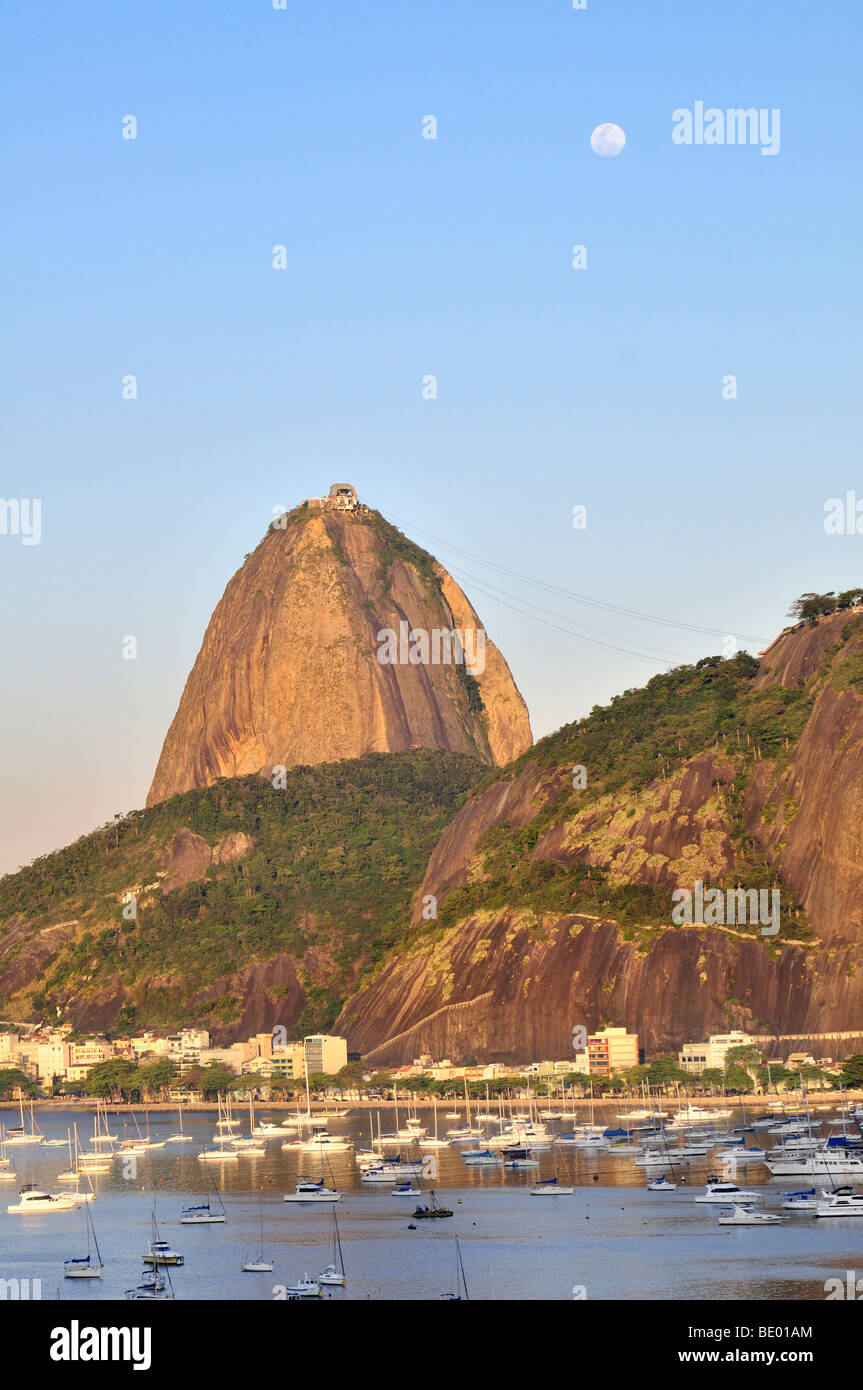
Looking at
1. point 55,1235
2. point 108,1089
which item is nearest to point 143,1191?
point 55,1235

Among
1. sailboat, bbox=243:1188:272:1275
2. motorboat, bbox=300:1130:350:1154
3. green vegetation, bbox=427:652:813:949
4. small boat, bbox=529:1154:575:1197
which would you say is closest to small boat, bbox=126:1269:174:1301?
sailboat, bbox=243:1188:272:1275

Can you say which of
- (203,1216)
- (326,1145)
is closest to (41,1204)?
(203,1216)

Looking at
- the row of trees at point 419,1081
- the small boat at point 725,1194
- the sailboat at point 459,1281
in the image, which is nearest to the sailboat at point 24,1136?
the row of trees at point 419,1081

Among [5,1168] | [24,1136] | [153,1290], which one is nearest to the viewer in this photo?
[153,1290]

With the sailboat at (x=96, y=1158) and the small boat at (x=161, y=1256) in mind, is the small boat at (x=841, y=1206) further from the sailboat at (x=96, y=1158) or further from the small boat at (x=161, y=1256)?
the sailboat at (x=96, y=1158)

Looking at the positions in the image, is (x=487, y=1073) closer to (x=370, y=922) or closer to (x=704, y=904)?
(x=704, y=904)

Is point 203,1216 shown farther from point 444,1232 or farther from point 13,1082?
point 13,1082

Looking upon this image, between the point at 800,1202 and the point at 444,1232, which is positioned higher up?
the point at 800,1202

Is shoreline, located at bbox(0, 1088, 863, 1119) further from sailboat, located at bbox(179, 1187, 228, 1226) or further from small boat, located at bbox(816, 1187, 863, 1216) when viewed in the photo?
small boat, located at bbox(816, 1187, 863, 1216)
